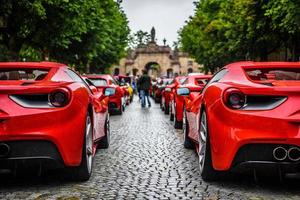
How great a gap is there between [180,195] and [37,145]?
1.46 meters

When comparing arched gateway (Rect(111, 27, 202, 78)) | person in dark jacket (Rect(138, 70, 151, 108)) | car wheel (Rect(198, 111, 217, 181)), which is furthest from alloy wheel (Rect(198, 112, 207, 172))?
arched gateway (Rect(111, 27, 202, 78))

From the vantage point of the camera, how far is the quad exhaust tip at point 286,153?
508 cm

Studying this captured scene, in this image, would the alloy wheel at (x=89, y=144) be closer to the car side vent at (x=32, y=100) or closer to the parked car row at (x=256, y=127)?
the car side vent at (x=32, y=100)

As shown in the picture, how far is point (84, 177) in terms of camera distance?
19.6ft

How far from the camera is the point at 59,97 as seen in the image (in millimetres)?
5434

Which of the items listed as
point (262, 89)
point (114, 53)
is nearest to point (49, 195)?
point (262, 89)

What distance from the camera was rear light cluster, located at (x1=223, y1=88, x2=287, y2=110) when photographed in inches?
205

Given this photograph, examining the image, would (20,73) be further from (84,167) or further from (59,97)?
(84,167)

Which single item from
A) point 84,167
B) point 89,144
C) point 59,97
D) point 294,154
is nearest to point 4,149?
point 59,97

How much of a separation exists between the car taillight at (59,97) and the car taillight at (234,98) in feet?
5.10

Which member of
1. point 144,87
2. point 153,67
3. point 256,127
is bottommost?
point 153,67

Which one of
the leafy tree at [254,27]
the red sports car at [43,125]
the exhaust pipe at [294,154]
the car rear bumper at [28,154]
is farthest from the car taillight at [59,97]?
the leafy tree at [254,27]

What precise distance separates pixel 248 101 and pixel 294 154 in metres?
0.65

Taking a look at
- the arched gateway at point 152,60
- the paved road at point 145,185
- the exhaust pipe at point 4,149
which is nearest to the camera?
the exhaust pipe at point 4,149
